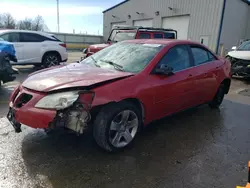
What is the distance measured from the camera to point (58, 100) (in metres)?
2.78

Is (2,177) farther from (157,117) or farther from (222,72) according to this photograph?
(222,72)

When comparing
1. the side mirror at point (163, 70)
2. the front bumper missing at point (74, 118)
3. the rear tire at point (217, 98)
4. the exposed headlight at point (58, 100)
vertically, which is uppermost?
the side mirror at point (163, 70)

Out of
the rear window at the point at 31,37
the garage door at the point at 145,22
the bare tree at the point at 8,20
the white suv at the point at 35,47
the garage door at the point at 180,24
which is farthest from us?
the bare tree at the point at 8,20

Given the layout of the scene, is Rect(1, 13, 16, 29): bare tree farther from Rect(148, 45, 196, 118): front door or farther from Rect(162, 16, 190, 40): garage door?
Rect(148, 45, 196, 118): front door

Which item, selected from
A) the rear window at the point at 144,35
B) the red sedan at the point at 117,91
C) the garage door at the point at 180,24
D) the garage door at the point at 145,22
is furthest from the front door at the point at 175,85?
the garage door at the point at 145,22

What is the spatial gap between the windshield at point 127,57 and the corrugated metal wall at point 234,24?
55.9 ft

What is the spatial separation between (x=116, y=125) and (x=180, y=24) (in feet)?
66.8

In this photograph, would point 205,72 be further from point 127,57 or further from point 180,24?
point 180,24

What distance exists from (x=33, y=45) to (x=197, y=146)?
8229 mm

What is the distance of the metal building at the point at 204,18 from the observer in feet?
61.2

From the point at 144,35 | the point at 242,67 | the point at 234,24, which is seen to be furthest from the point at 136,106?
the point at 234,24

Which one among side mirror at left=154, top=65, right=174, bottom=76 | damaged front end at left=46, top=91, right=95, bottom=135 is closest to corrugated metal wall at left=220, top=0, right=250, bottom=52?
side mirror at left=154, top=65, right=174, bottom=76

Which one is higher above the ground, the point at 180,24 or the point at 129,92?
the point at 180,24

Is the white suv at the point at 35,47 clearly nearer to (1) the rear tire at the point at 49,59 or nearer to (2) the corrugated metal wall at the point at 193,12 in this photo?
(1) the rear tire at the point at 49,59
